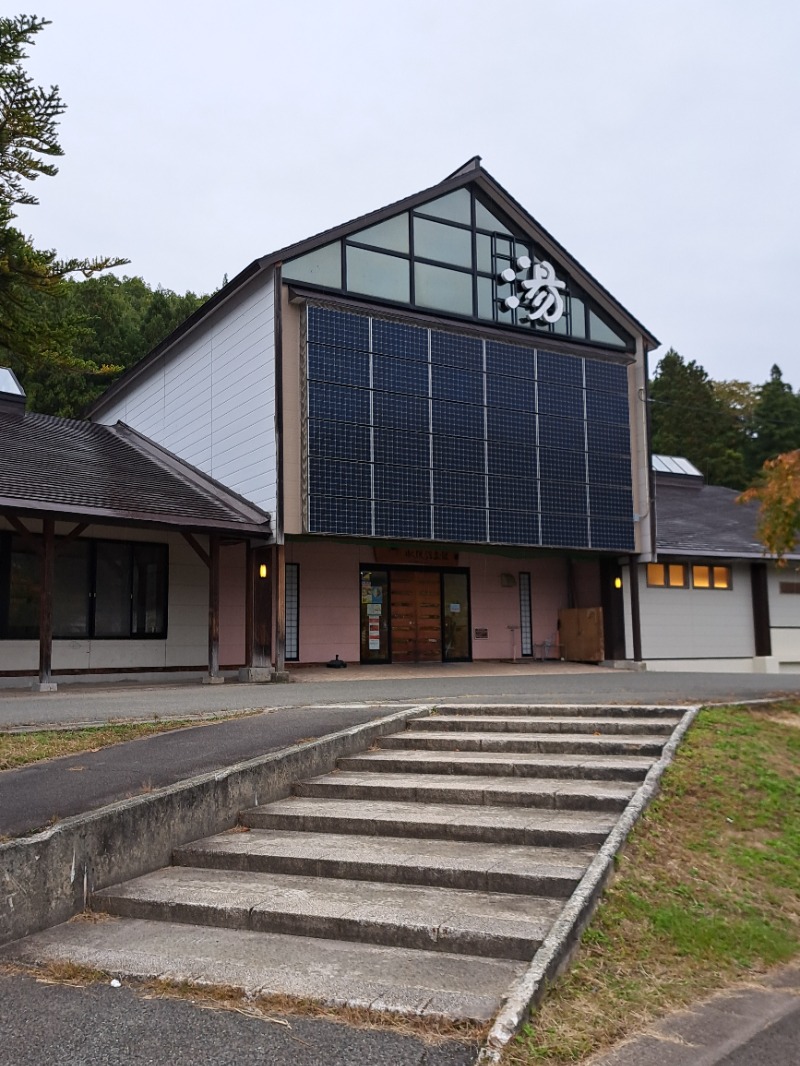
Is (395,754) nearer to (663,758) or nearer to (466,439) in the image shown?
(663,758)

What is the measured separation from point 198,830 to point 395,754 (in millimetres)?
2391

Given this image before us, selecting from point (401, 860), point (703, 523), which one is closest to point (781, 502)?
point (401, 860)

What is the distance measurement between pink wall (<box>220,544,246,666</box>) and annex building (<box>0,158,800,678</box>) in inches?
1.8

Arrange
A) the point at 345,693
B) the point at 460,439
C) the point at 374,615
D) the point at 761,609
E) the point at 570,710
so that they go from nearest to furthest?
the point at 570,710, the point at 345,693, the point at 460,439, the point at 374,615, the point at 761,609

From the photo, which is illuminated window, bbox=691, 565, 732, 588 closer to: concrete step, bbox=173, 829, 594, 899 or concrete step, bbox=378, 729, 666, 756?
concrete step, bbox=378, 729, 666, 756

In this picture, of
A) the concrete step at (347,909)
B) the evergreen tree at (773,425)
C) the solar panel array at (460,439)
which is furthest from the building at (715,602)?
the evergreen tree at (773,425)

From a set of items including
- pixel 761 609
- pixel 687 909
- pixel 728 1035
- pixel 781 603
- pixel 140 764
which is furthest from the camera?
pixel 781 603

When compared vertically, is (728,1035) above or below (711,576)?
below

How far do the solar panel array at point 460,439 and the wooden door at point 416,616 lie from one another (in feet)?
10.8

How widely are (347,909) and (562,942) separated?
4.18 feet

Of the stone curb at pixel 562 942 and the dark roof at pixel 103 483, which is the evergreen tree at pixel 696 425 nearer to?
the dark roof at pixel 103 483

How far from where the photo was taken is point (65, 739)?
8117 millimetres

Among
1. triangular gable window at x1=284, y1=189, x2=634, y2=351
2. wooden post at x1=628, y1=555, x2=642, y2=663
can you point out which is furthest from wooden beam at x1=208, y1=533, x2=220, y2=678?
wooden post at x1=628, y1=555, x2=642, y2=663

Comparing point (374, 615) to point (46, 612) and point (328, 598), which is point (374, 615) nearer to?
point (328, 598)
